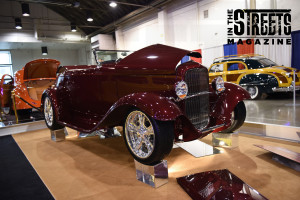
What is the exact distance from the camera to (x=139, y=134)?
229 cm

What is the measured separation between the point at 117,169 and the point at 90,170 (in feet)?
1.06

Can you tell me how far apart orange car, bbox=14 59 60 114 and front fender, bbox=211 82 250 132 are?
422 centimetres

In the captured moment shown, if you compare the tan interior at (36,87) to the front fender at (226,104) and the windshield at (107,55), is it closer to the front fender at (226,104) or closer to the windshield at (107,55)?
the windshield at (107,55)

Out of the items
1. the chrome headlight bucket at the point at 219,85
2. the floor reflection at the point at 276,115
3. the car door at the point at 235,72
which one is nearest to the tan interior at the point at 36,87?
the chrome headlight bucket at the point at 219,85

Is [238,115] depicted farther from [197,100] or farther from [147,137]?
[147,137]

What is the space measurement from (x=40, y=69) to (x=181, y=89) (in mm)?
4421

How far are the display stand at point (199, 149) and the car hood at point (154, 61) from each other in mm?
1226

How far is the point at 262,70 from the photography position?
7066 millimetres

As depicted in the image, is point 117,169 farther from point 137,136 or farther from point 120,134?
point 120,134

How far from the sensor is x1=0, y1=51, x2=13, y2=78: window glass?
A: 1900 cm

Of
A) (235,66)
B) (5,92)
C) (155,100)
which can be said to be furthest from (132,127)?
(235,66)

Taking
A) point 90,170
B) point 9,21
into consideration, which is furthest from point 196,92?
point 9,21

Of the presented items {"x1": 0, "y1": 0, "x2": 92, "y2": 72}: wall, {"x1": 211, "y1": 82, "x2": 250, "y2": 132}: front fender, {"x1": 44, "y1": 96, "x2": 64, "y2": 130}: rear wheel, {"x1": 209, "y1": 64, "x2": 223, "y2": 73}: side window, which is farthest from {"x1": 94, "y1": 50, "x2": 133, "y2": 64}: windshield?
{"x1": 0, "y1": 0, "x2": 92, "y2": 72}: wall

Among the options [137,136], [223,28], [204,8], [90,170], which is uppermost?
[204,8]
